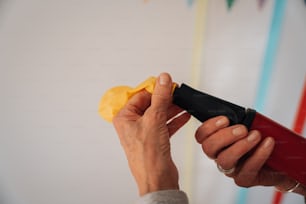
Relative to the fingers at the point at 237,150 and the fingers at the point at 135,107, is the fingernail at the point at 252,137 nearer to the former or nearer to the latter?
the fingers at the point at 237,150

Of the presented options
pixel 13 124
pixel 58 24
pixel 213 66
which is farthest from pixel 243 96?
pixel 13 124

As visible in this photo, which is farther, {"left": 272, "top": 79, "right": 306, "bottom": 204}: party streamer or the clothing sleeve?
{"left": 272, "top": 79, "right": 306, "bottom": 204}: party streamer

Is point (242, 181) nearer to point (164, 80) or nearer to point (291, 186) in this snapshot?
point (291, 186)

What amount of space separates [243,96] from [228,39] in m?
0.11

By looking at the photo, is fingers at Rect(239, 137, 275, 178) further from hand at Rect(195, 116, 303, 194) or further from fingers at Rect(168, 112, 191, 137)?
fingers at Rect(168, 112, 191, 137)

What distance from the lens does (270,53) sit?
54 cm

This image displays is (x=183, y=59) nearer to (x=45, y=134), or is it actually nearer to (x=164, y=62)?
(x=164, y=62)

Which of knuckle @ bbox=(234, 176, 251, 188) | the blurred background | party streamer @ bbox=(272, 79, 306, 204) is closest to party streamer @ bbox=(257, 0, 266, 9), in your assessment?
the blurred background

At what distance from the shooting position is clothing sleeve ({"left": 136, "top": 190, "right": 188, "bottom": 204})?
37 centimetres

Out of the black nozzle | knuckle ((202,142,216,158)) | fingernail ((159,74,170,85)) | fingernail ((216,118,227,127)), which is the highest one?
fingernail ((159,74,170,85))

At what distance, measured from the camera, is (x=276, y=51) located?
0.53m

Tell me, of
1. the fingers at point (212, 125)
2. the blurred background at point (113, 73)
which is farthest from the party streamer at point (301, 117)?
the fingers at point (212, 125)

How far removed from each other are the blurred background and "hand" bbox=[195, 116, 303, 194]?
0.37 ft

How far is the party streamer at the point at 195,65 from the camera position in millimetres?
542
